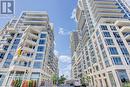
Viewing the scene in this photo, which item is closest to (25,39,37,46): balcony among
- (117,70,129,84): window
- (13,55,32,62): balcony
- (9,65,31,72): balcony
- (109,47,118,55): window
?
(13,55,32,62): balcony

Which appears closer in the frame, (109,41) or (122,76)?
(122,76)

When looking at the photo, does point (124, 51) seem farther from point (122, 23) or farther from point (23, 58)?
point (23, 58)

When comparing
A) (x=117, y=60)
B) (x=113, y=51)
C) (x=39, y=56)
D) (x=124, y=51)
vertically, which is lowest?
(x=117, y=60)

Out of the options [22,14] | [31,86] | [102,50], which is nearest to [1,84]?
[31,86]

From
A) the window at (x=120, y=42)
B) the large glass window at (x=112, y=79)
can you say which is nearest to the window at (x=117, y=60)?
the large glass window at (x=112, y=79)

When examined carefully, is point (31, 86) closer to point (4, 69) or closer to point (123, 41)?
point (4, 69)

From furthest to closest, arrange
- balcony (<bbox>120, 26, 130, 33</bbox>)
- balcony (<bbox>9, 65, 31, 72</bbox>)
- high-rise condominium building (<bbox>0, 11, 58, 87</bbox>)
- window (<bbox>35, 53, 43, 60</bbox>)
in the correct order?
window (<bbox>35, 53, 43, 60</bbox>)
balcony (<bbox>120, 26, 130, 33</bbox>)
high-rise condominium building (<bbox>0, 11, 58, 87</bbox>)
balcony (<bbox>9, 65, 31, 72</bbox>)

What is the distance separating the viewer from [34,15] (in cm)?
6856

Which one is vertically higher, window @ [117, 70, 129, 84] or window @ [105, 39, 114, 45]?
window @ [105, 39, 114, 45]

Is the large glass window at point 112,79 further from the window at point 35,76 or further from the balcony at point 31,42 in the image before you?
the balcony at point 31,42

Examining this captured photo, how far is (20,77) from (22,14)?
48.1 meters

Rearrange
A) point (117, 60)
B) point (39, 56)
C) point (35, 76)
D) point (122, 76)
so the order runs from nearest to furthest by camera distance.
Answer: point (122, 76) < point (117, 60) < point (35, 76) < point (39, 56)

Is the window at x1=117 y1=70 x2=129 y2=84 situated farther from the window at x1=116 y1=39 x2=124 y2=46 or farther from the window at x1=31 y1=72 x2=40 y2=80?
the window at x1=31 y1=72 x2=40 y2=80

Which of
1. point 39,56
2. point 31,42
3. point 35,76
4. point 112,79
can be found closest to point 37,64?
point 39,56
